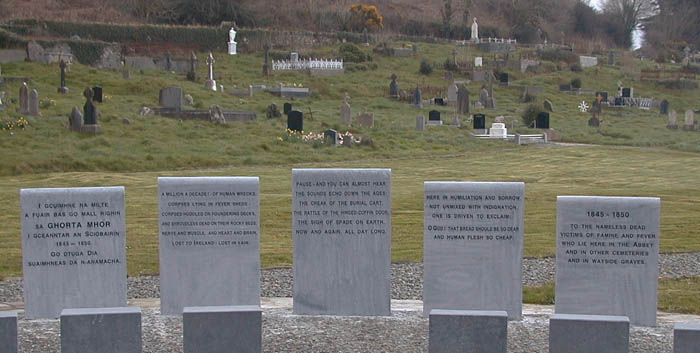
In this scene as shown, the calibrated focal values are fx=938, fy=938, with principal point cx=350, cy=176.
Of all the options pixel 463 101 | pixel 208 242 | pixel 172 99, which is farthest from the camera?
pixel 463 101

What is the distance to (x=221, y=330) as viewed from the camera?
7.24 metres

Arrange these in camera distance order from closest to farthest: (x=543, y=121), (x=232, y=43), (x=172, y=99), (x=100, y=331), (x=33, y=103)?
(x=100, y=331) → (x=33, y=103) → (x=172, y=99) → (x=543, y=121) → (x=232, y=43)

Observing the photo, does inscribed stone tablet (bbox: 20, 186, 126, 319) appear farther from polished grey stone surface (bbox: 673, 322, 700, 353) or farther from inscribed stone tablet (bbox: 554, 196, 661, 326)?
polished grey stone surface (bbox: 673, 322, 700, 353)

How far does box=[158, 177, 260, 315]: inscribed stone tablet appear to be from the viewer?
29.1 feet

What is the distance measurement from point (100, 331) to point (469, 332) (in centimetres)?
279

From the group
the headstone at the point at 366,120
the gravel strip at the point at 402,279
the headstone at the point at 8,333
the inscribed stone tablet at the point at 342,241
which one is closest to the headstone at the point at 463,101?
the headstone at the point at 366,120

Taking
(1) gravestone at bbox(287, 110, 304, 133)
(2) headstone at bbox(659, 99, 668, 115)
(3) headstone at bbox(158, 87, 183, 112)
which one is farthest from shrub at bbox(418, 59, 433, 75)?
(1) gravestone at bbox(287, 110, 304, 133)

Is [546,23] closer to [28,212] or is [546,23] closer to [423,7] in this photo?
[423,7]

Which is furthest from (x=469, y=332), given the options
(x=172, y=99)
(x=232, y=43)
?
(x=232, y=43)

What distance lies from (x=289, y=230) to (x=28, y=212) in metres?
6.57

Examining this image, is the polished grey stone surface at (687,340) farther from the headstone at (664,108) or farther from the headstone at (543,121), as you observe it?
the headstone at (664,108)

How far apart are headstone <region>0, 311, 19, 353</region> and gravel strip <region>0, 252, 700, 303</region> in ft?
9.49

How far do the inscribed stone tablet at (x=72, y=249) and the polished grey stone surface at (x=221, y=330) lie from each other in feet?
6.15

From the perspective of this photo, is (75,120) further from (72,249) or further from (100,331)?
(100,331)
